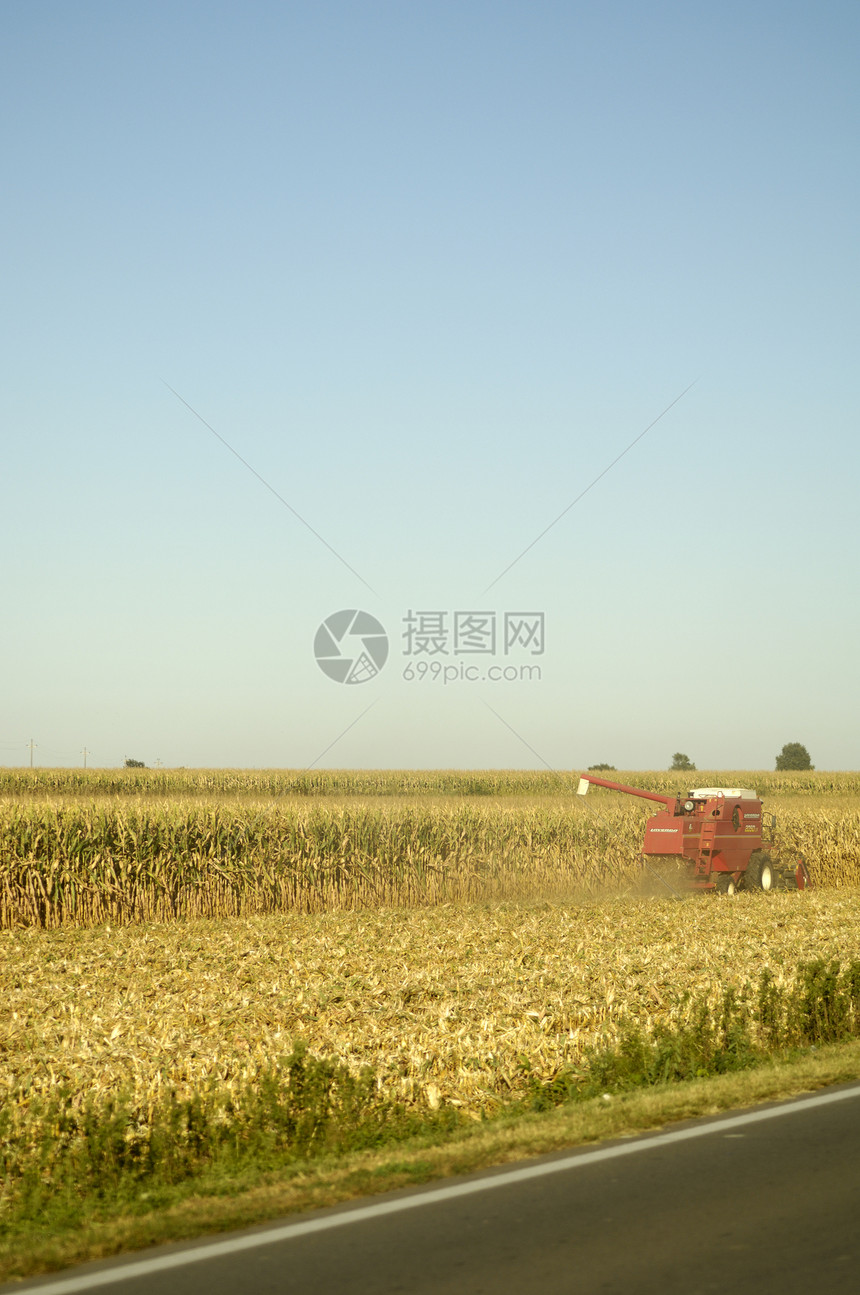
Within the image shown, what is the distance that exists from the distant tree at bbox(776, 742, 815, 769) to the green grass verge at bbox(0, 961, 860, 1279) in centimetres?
12965

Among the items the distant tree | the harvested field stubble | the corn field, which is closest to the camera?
the harvested field stubble

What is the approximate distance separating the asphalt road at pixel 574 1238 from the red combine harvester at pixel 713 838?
14.5 meters

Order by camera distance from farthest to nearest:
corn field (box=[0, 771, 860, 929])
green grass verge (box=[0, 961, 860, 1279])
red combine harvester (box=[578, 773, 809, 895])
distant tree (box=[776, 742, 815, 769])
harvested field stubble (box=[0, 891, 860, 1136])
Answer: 1. distant tree (box=[776, 742, 815, 769])
2. red combine harvester (box=[578, 773, 809, 895])
3. corn field (box=[0, 771, 860, 929])
4. harvested field stubble (box=[0, 891, 860, 1136])
5. green grass verge (box=[0, 961, 860, 1279])

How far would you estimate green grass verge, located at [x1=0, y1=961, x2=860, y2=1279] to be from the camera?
224 inches

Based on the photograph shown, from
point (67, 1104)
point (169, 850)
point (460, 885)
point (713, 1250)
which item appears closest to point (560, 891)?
point (460, 885)

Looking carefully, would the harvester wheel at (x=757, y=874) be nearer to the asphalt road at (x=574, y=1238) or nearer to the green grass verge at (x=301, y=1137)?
the green grass verge at (x=301, y=1137)

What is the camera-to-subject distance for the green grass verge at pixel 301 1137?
18.6 ft

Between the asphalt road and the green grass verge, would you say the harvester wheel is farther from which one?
the asphalt road

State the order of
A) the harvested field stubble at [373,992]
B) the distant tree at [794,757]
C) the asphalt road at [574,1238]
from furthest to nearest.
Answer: the distant tree at [794,757]
the harvested field stubble at [373,992]
the asphalt road at [574,1238]

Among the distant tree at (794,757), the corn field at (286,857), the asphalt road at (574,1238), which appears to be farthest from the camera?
the distant tree at (794,757)

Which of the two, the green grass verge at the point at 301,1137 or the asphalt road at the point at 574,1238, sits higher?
the asphalt road at the point at 574,1238

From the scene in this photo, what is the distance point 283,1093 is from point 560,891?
52.3ft

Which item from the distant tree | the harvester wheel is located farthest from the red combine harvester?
the distant tree

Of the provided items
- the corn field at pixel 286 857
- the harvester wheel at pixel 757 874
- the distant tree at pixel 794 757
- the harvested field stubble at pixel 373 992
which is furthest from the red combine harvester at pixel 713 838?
the distant tree at pixel 794 757
